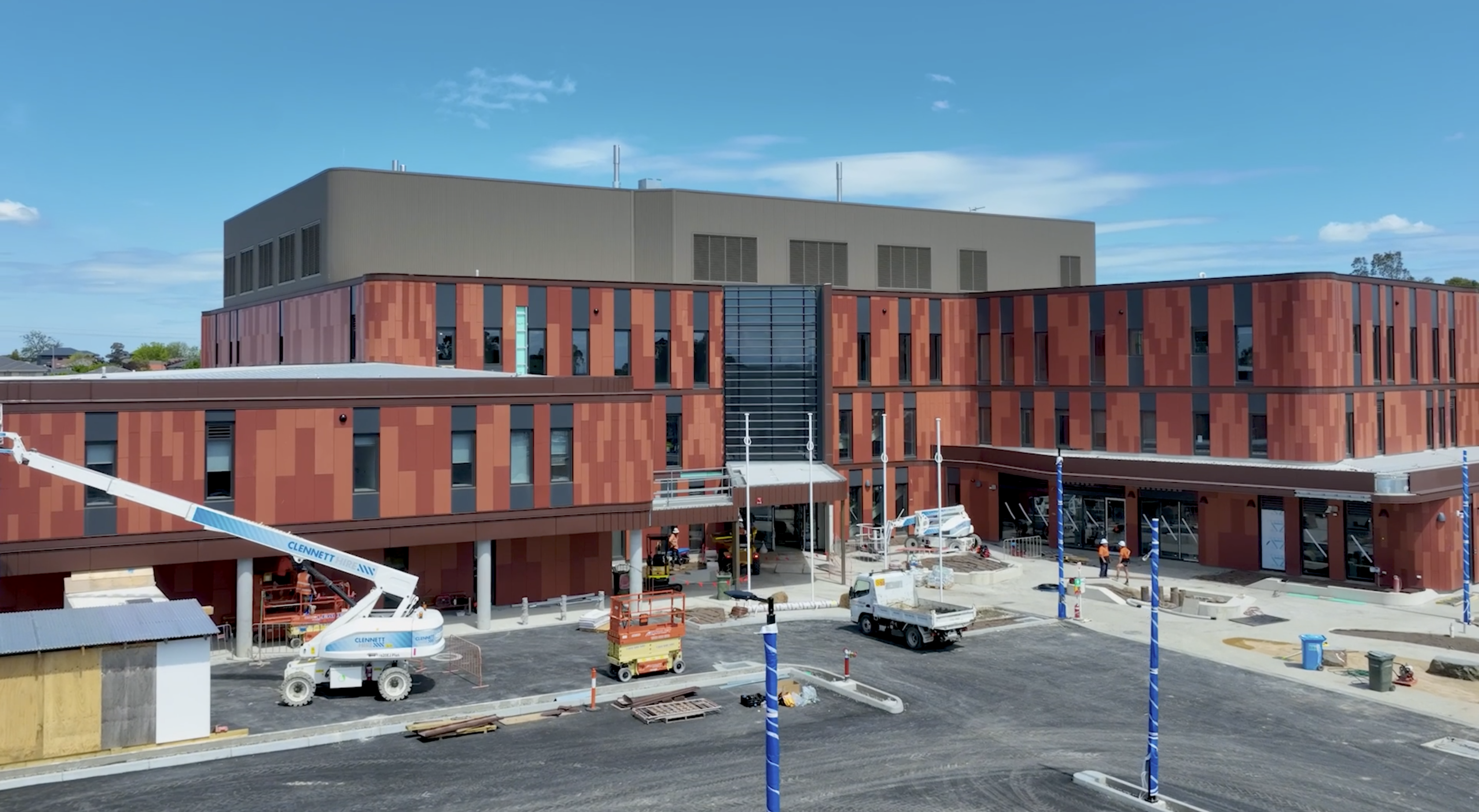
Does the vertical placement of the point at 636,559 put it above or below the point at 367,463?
below

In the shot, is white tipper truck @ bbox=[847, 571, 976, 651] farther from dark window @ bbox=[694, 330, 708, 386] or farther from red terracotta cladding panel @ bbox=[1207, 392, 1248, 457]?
red terracotta cladding panel @ bbox=[1207, 392, 1248, 457]

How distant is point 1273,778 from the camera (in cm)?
2456

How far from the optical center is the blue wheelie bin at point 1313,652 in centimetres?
3447

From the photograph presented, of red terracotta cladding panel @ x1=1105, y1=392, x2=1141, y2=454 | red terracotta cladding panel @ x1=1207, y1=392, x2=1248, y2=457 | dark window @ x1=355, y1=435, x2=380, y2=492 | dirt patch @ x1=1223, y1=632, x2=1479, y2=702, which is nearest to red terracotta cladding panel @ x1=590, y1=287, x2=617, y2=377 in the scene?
dark window @ x1=355, y1=435, x2=380, y2=492

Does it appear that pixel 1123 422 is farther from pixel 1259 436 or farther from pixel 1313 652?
pixel 1313 652

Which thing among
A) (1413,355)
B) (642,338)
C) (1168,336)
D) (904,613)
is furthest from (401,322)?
(1413,355)

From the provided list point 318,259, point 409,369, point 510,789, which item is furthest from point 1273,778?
point 318,259

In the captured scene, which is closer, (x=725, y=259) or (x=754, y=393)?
(x=754, y=393)

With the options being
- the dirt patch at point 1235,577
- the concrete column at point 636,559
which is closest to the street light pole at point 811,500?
the concrete column at point 636,559

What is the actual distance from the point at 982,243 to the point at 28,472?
198 ft

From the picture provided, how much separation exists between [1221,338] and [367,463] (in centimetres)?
3950

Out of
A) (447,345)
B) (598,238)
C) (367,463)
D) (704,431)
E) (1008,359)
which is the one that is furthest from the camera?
(598,238)

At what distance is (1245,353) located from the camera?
52.6 m

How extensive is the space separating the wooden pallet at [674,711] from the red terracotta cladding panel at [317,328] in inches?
1094
